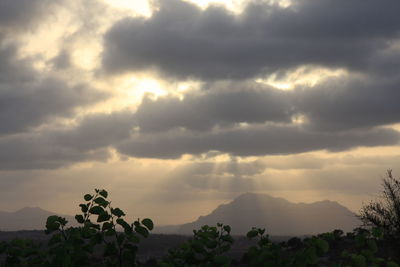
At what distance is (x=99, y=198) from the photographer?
16.9 ft

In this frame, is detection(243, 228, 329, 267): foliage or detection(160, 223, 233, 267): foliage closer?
detection(243, 228, 329, 267): foliage

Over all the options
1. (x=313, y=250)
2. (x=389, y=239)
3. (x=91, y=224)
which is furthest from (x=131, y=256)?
(x=389, y=239)

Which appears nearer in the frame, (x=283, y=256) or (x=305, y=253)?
(x=305, y=253)

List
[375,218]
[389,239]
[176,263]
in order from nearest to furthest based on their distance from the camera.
→ [176,263] < [389,239] < [375,218]

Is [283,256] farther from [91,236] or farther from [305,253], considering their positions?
[91,236]

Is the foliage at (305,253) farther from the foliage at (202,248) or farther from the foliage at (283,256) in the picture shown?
the foliage at (202,248)

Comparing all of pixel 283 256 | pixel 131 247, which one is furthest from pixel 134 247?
pixel 283 256

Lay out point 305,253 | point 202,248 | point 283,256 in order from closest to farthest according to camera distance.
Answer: point 305,253, point 283,256, point 202,248

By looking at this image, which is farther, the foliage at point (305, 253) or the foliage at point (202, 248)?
the foliage at point (202, 248)

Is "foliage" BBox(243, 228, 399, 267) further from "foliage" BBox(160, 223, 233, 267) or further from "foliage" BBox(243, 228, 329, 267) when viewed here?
"foliage" BBox(160, 223, 233, 267)

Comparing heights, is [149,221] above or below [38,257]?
above

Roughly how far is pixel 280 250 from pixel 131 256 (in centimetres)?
156

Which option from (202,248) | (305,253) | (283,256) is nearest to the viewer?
(305,253)

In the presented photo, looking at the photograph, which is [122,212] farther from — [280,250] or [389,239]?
[389,239]
